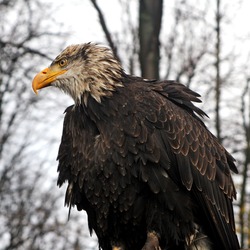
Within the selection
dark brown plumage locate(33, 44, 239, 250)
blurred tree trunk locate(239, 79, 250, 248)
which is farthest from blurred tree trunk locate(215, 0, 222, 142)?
dark brown plumage locate(33, 44, 239, 250)

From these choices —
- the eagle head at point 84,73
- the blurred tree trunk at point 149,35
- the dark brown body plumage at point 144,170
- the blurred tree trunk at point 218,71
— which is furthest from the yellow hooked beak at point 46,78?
the blurred tree trunk at point 218,71

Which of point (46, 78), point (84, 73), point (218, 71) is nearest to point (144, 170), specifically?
point (84, 73)

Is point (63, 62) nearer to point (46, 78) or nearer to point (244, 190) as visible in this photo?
point (46, 78)

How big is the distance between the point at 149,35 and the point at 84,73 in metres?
4.53

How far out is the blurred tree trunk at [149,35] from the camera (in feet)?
34.7

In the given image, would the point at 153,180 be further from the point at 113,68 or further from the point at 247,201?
the point at 247,201

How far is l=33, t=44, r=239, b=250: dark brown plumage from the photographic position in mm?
5918

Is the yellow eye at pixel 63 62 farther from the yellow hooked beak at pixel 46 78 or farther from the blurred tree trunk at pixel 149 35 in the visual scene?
the blurred tree trunk at pixel 149 35

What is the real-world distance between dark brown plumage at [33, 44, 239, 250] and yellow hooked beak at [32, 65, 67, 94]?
10 mm

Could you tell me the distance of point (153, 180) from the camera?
19.3 feet

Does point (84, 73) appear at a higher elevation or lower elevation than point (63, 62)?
lower

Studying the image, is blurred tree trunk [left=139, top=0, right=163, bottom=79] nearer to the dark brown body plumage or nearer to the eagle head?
the eagle head

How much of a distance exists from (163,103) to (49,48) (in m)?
7.88

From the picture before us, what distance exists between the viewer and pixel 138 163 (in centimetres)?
588
